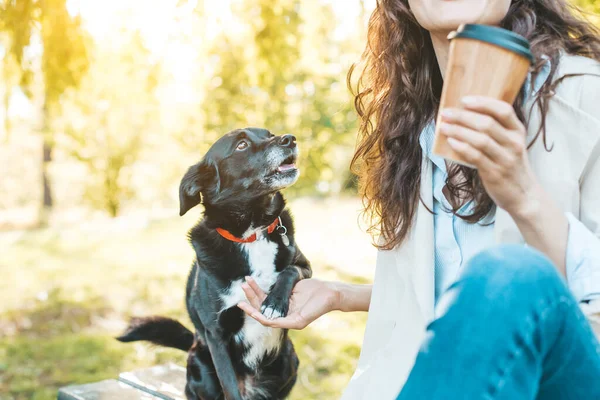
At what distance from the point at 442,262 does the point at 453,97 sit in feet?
2.48

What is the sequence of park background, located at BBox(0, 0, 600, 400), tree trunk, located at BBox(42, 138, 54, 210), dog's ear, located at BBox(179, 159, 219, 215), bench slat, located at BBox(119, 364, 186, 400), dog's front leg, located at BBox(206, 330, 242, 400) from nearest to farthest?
dog's front leg, located at BBox(206, 330, 242, 400) → dog's ear, located at BBox(179, 159, 219, 215) → bench slat, located at BBox(119, 364, 186, 400) → park background, located at BBox(0, 0, 600, 400) → tree trunk, located at BBox(42, 138, 54, 210)

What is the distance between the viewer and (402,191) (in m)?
1.86

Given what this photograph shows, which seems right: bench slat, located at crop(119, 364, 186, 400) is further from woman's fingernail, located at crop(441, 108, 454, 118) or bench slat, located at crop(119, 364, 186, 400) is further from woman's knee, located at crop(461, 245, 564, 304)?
woman's fingernail, located at crop(441, 108, 454, 118)

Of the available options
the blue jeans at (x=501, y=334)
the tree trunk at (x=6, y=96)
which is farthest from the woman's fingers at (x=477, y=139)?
the tree trunk at (x=6, y=96)

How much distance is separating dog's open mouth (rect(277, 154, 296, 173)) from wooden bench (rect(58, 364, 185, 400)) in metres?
1.05

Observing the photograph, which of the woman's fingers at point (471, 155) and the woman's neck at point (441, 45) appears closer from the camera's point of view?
the woman's fingers at point (471, 155)

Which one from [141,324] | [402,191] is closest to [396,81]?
[402,191]

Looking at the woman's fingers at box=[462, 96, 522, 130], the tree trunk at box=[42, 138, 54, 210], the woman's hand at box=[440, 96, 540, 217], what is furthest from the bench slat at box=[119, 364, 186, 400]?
the tree trunk at box=[42, 138, 54, 210]

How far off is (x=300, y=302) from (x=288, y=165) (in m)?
0.41

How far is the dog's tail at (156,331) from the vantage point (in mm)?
2195

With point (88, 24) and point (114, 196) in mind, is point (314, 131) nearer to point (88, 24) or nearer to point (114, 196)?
point (88, 24)

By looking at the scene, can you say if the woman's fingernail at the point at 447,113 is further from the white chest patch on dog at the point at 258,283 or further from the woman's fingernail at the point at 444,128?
the white chest patch on dog at the point at 258,283

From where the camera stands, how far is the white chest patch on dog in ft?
→ 5.95

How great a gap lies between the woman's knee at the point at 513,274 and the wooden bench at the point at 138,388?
59.4 inches
